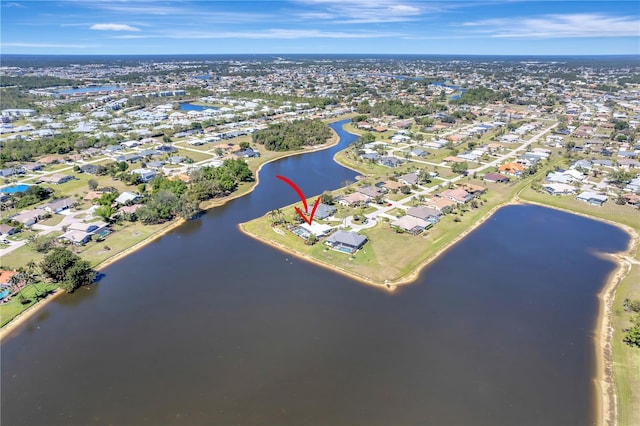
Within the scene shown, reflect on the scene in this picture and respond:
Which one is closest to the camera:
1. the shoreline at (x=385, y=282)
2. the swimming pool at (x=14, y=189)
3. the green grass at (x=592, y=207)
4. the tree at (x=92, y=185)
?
the shoreline at (x=385, y=282)

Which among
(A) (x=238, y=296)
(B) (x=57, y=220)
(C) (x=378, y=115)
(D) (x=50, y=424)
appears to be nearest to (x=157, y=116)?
(C) (x=378, y=115)

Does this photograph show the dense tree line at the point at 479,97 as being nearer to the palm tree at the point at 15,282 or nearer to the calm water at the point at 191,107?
the calm water at the point at 191,107

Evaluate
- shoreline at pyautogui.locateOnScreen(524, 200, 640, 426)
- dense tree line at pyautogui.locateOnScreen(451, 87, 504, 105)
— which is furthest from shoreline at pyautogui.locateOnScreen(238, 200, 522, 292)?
dense tree line at pyautogui.locateOnScreen(451, 87, 504, 105)

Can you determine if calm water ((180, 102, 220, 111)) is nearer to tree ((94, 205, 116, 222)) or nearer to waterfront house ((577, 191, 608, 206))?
tree ((94, 205, 116, 222))

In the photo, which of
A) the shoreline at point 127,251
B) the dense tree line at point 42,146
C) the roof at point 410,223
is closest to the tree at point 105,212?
the shoreline at point 127,251

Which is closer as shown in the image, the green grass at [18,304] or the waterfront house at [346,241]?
the green grass at [18,304]

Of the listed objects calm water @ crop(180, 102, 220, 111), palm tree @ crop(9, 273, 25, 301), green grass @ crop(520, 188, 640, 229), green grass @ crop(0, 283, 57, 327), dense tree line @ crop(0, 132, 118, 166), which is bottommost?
green grass @ crop(0, 283, 57, 327)
